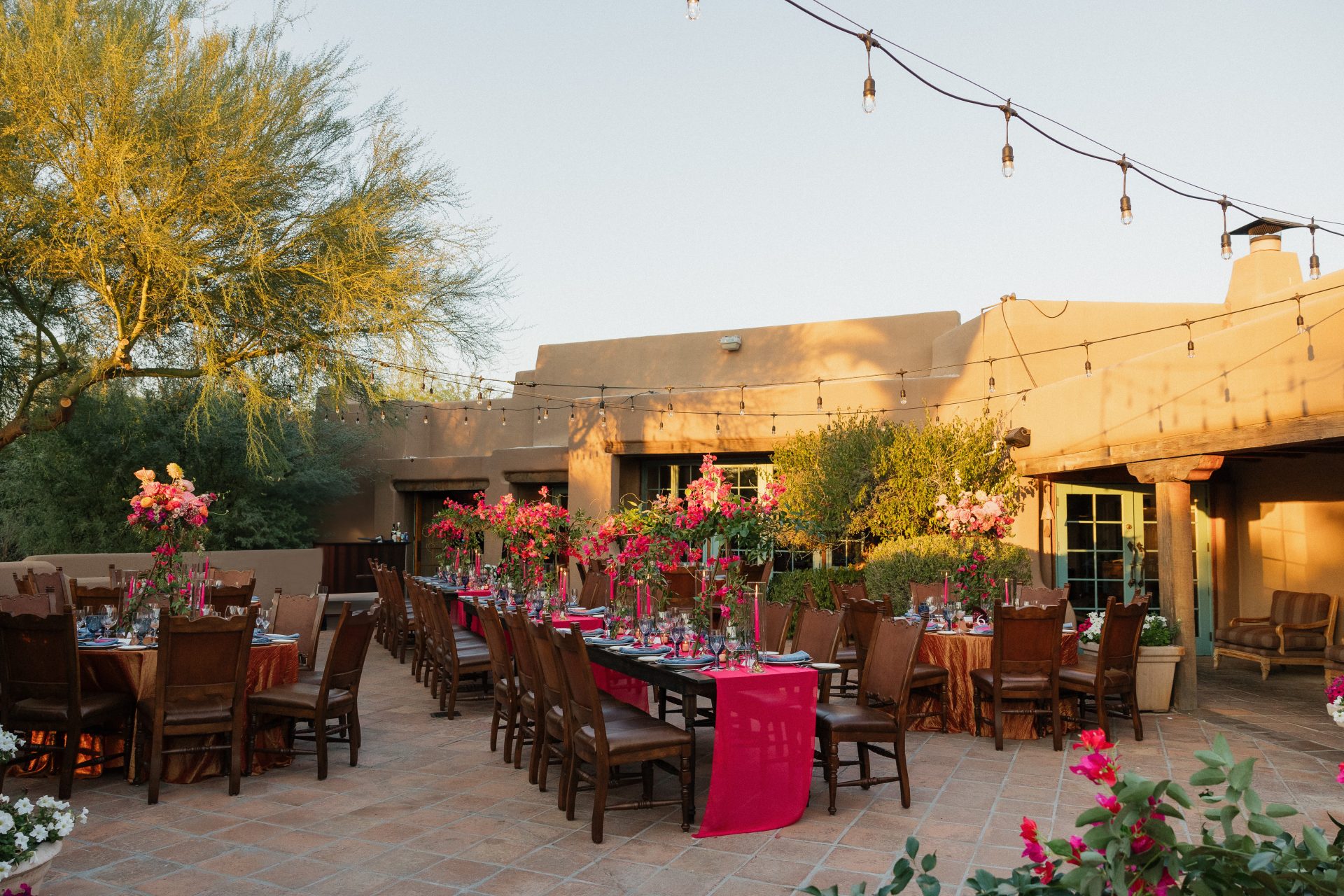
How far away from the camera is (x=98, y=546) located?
15.6m

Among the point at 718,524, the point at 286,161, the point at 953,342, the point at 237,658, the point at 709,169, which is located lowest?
the point at 237,658

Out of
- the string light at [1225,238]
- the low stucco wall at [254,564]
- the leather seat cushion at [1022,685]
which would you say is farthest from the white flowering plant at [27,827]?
the low stucco wall at [254,564]

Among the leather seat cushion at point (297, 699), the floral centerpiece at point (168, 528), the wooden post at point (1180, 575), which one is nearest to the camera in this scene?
the leather seat cushion at point (297, 699)

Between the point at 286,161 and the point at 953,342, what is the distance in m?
9.00

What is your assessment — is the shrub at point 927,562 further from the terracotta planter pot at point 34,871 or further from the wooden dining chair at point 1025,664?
the terracotta planter pot at point 34,871

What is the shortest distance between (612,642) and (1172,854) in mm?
4605

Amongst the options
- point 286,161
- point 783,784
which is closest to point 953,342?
point 286,161

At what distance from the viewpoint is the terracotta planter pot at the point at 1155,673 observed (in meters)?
7.83

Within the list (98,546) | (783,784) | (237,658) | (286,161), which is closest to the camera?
(783,784)

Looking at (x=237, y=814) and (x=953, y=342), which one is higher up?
(x=953, y=342)

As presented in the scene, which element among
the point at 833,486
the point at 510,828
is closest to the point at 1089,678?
the point at 510,828

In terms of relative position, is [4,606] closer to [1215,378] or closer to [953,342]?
[1215,378]

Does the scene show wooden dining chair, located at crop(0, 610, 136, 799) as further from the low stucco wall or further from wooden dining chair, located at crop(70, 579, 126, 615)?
the low stucco wall

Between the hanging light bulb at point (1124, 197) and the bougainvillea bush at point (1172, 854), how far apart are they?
5.20 m
